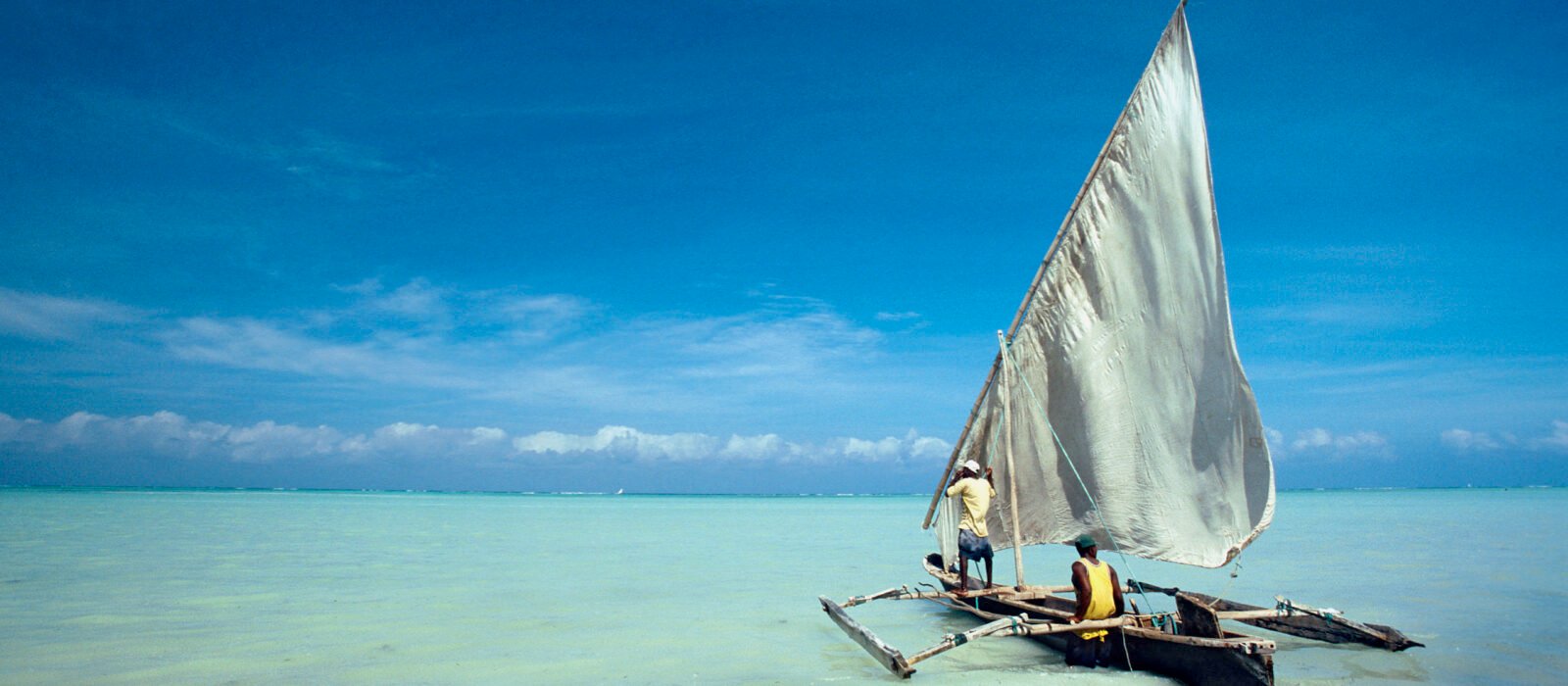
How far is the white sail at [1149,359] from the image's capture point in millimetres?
8875

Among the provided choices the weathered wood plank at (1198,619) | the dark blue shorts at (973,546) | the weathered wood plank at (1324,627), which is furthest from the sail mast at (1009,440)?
the weathered wood plank at (1198,619)

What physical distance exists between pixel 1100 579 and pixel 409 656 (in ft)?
25.3

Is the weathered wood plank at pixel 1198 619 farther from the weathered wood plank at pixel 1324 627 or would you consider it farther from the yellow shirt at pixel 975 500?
the yellow shirt at pixel 975 500

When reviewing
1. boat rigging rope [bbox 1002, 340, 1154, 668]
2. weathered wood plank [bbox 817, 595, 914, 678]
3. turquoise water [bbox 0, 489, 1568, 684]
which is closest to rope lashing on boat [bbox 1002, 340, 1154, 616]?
boat rigging rope [bbox 1002, 340, 1154, 668]

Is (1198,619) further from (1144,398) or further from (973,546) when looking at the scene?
(973,546)

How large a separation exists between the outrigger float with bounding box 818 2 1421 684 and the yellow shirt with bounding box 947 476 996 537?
0.38 meters

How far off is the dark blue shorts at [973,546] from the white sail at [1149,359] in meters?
0.96

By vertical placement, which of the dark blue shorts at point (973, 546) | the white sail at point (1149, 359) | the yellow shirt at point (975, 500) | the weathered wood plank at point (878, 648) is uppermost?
the white sail at point (1149, 359)

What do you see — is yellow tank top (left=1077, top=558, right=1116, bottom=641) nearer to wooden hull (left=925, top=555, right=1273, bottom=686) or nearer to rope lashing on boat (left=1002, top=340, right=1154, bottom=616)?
wooden hull (left=925, top=555, right=1273, bottom=686)

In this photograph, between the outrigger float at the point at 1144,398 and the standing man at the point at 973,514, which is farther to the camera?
the standing man at the point at 973,514

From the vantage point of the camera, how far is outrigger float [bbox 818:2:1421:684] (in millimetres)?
8734

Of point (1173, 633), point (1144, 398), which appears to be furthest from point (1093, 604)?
point (1144, 398)

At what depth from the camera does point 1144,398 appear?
940 centimetres

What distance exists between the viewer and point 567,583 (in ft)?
54.0
